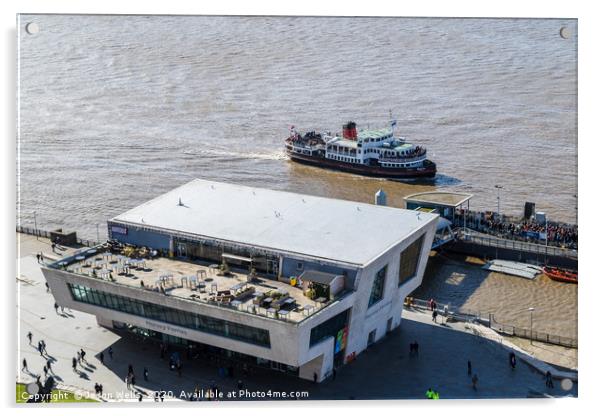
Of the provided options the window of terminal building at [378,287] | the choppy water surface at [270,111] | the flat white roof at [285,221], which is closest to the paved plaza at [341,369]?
the window of terminal building at [378,287]

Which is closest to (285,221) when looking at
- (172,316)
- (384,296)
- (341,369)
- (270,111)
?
(384,296)

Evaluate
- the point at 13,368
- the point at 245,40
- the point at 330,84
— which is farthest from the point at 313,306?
the point at 330,84

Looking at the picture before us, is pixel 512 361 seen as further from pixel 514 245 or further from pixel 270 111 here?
pixel 270 111

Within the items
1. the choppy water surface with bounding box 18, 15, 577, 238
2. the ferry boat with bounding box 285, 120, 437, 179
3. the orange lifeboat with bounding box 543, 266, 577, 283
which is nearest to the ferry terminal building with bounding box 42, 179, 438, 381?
the choppy water surface with bounding box 18, 15, 577, 238

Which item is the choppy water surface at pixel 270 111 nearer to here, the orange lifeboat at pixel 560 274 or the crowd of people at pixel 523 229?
the crowd of people at pixel 523 229

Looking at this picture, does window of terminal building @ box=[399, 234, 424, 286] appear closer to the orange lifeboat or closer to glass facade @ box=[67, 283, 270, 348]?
glass facade @ box=[67, 283, 270, 348]
